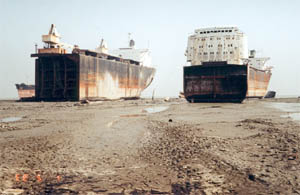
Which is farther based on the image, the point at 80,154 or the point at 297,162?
the point at 80,154

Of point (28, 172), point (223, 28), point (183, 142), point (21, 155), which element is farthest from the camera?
point (223, 28)

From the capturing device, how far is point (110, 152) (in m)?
3.81

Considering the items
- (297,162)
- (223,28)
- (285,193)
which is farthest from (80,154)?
(223,28)

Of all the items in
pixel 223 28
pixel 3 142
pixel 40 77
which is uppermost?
pixel 223 28

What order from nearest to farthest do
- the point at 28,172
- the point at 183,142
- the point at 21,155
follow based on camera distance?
the point at 28,172, the point at 21,155, the point at 183,142

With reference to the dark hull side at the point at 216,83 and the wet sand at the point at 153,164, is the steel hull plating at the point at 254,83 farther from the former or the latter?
the wet sand at the point at 153,164

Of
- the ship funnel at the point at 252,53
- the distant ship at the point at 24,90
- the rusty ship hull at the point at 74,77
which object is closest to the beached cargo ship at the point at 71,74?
the rusty ship hull at the point at 74,77

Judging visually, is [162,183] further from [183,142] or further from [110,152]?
[183,142]

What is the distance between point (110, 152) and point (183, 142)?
1.38 metres

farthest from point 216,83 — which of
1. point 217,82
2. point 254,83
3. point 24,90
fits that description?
point 24,90

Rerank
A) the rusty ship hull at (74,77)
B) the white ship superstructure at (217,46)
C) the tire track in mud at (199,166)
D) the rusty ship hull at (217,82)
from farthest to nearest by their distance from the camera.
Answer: the white ship superstructure at (217,46), the rusty ship hull at (74,77), the rusty ship hull at (217,82), the tire track in mud at (199,166)

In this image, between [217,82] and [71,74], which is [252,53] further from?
[71,74]

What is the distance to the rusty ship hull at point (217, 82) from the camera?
18.2 meters

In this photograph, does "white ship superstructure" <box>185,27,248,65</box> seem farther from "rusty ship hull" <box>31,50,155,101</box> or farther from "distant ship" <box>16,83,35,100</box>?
"distant ship" <box>16,83,35,100</box>
